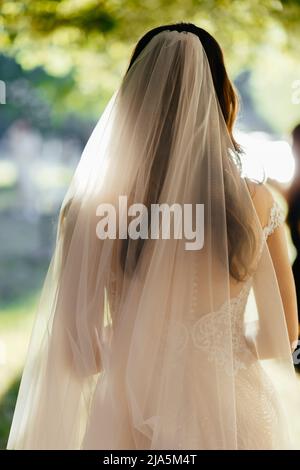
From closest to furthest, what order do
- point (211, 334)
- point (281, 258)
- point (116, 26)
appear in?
1. point (211, 334)
2. point (281, 258)
3. point (116, 26)

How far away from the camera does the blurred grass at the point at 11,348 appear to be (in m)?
3.90

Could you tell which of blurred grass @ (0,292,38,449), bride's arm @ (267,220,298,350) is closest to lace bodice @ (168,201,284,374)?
bride's arm @ (267,220,298,350)

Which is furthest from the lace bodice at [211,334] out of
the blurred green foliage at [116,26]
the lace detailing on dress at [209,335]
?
the blurred green foliage at [116,26]

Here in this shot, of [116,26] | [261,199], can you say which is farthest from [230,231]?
[116,26]

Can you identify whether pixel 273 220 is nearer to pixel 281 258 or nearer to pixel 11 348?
pixel 281 258

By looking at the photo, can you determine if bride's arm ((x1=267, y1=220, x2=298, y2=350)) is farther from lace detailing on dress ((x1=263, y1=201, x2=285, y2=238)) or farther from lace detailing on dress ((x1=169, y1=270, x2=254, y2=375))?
lace detailing on dress ((x1=169, y1=270, x2=254, y2=375))

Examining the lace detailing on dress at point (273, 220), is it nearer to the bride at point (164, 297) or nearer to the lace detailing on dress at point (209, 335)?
the bride at point (164, 297)

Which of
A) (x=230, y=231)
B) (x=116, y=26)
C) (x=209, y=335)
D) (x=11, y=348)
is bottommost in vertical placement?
(x=209, y=335)

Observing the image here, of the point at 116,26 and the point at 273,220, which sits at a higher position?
the point at 116,26

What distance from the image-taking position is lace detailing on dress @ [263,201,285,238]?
147 cm

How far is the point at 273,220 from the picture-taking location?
147cm

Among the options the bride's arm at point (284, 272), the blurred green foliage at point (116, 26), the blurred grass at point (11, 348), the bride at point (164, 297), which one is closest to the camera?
the bride at point (164, 297)

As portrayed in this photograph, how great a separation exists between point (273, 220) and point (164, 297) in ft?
1.08

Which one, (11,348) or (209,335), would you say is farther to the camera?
(11,348)
